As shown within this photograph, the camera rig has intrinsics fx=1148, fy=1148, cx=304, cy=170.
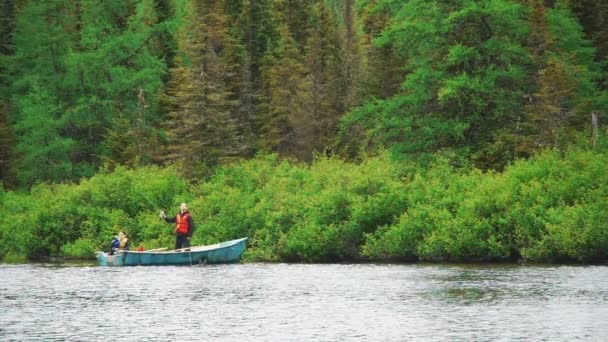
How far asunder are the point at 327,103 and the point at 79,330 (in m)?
55.9

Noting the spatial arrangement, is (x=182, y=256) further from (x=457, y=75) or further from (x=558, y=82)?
(x=558, y=82)

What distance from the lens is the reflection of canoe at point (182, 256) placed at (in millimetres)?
42750

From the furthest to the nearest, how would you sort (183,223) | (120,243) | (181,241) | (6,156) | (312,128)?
(312,128) → (6,156) → (120,243) → (181,241) → (183,223)

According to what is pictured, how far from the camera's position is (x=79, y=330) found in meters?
23.8

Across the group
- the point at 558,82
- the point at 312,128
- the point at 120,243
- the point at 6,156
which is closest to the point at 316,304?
the point at 120,243

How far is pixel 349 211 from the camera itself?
44.2m

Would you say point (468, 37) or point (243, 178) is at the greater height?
point (468, 37)

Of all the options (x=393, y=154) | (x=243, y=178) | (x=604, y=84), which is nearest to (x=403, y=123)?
(x=393, y=154)

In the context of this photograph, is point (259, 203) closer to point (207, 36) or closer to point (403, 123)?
point (403, 123)

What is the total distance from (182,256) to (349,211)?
6636 mm

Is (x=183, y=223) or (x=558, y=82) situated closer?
(x=183, y=223)

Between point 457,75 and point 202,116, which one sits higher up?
point 457,75

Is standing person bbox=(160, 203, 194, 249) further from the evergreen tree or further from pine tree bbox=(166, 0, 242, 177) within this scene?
the evergreen tree

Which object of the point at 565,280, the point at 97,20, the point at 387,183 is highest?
the point at 97,20
